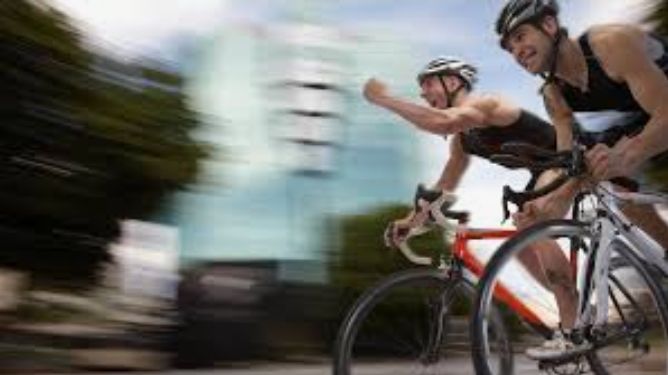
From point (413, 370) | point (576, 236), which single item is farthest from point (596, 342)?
point (413, 370)

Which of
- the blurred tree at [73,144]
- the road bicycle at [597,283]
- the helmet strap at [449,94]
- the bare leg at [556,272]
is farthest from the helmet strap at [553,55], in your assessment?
the blurred tree at [73,144]

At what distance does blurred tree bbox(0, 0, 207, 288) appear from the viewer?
45.8 ft

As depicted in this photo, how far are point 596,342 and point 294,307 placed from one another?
11.0m

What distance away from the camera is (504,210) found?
17.6ft

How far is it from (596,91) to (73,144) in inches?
388

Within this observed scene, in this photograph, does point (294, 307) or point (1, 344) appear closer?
point (1, 344)

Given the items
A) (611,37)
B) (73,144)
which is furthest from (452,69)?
(73,144)

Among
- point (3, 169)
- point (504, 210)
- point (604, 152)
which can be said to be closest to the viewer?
point (604, 152)

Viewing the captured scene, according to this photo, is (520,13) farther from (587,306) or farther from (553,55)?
(587,306)

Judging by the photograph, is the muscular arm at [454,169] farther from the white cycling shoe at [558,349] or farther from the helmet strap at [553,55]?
the white cycling shoe at [558,349]

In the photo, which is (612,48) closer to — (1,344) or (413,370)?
(413,370)

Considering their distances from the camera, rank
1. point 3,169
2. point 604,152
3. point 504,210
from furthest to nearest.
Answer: point 3,169 → point 504,210 → point 604,152

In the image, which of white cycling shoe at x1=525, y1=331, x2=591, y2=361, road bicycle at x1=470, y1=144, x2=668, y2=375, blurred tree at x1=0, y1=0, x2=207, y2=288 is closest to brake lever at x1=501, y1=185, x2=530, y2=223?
road bicycle at x1=470, y1=144, x2=668, y2=375

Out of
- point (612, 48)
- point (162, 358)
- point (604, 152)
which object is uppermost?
point (612, 48)
